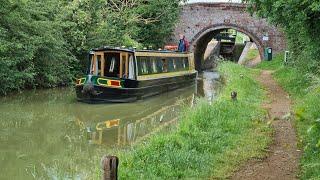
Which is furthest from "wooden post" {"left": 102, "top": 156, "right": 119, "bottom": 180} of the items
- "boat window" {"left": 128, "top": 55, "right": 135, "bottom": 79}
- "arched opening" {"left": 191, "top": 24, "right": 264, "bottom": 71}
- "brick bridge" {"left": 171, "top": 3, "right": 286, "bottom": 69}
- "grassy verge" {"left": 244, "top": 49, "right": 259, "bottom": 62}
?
"grassy verge" {"left": 244, "top": 49, "right": 259, "bottom": 62}

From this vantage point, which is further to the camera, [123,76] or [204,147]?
[123,76]

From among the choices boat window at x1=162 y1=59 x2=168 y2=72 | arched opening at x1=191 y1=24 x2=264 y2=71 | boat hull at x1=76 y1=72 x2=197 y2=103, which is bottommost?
boat hull at x1=76 y1=72 x2=197 y2=103

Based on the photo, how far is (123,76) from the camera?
48.5 ft

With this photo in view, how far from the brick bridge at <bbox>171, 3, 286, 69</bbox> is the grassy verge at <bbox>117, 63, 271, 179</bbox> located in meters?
17.2

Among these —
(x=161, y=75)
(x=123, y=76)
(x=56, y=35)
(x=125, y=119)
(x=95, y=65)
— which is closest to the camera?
(x=125, y=119)

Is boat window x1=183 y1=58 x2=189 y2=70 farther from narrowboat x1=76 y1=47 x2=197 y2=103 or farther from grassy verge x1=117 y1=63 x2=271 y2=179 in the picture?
grassy verge x1=117 y1=63 x2=271 y2=179

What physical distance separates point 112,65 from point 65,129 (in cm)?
501

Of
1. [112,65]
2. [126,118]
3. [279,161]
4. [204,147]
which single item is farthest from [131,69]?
[279,161]

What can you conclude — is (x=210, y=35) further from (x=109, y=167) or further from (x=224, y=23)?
(x=109, y=167)

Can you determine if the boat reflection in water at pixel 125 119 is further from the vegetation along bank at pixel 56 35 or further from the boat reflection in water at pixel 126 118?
the vegetation along bank at pixel 56 35

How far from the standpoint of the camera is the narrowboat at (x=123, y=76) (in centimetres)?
1398

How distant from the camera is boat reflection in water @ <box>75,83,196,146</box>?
9.74 m

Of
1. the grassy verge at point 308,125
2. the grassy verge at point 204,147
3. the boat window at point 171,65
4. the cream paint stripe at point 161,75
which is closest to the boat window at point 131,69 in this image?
the cream paint stripe at point 161,75

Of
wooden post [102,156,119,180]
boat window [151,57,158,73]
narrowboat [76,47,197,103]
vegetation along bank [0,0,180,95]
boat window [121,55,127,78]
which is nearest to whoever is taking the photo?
wooden post [102,156,119,180]
